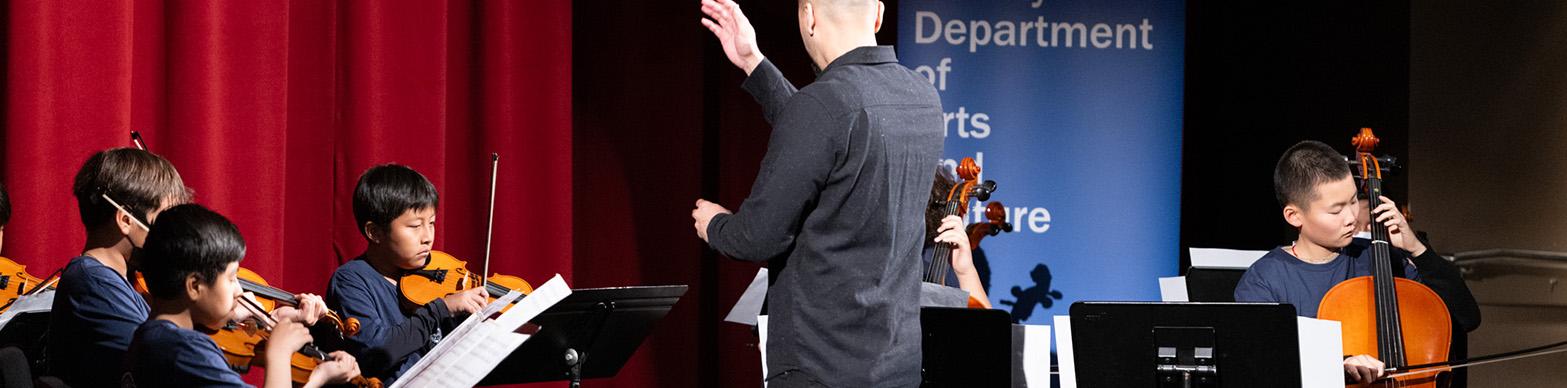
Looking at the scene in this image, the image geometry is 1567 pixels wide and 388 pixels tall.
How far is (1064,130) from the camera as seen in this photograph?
4812 millimetres

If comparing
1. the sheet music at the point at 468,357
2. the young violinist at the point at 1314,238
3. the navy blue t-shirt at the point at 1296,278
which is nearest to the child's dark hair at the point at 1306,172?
the young violinist at the point at 1314,238

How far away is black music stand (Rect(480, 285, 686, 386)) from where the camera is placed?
2.92m

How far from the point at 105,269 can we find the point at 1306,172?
2.58m

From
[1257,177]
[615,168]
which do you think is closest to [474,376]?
[615,168]

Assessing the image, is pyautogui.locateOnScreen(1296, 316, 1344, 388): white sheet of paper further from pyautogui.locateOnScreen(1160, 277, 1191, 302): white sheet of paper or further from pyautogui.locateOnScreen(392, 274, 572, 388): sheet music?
pyautogui.locateOnScreen(392, 274, 572, 388): sheet music

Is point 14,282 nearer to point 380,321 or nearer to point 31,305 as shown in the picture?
point 31,305

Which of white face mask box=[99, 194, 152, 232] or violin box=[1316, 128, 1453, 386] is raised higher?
white face mask box=[99, 194, 152, 232]

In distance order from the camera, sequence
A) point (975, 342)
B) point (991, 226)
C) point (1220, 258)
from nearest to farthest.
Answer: point (975, 342)
point (991, 226)
point (1220, 258)

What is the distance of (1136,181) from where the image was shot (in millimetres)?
4832

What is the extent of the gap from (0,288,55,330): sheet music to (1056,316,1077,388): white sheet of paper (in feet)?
6.66

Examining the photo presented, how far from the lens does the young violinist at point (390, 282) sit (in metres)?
2.88

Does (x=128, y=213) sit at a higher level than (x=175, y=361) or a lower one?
higher

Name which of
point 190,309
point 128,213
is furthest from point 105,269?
point 190,309

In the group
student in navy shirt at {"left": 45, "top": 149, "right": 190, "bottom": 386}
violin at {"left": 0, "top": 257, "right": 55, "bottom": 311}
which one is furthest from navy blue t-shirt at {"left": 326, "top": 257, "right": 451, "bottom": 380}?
violin at {"left": 0, "top": 257, "right": 55, "bottom": 311}
